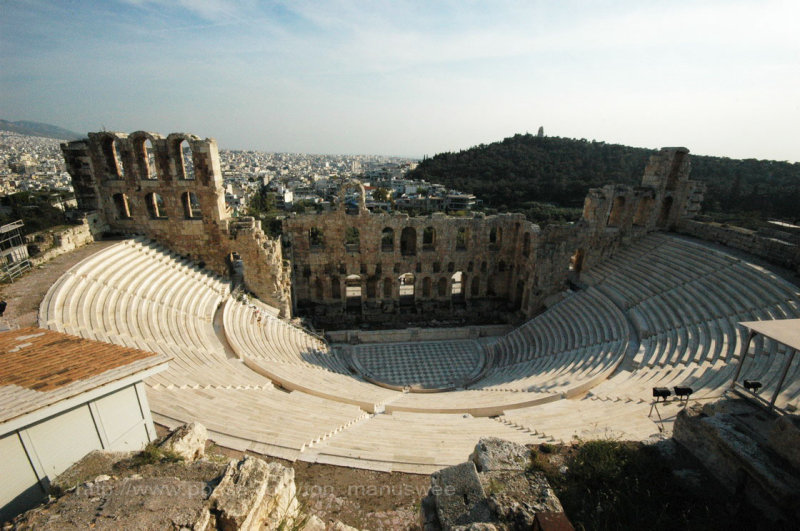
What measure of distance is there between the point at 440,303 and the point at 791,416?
1817 centimetres

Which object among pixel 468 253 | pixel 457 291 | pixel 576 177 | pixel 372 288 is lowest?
pixel 457 291

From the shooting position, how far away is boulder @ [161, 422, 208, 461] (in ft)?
19.2

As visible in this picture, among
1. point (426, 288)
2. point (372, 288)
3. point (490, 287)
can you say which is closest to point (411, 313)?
point (426, 288)

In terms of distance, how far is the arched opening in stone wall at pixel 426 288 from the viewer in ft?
78.0

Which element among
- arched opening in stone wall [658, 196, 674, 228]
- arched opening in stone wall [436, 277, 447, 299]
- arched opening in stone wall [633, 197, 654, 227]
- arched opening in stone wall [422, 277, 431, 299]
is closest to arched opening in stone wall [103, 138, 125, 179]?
arched opening in stone wall [422, 277, 431, 299]

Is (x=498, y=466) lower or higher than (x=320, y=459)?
higher

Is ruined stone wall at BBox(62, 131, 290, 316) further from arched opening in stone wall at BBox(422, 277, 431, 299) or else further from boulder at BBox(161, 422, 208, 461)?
boulder at BBox(161, 422, 208, 461)

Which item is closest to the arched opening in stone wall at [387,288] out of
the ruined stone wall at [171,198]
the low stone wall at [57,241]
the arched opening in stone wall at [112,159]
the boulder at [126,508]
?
the ruined stone wall at [171,198]

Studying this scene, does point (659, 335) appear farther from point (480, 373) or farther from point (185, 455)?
point (185, 455)

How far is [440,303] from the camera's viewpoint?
77.4 feet

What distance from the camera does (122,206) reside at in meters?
19.1

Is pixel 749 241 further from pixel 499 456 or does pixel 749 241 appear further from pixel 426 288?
pixel 499 456

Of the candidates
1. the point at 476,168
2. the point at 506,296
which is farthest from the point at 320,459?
the point at 476,168

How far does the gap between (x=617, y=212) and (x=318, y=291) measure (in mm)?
19027
